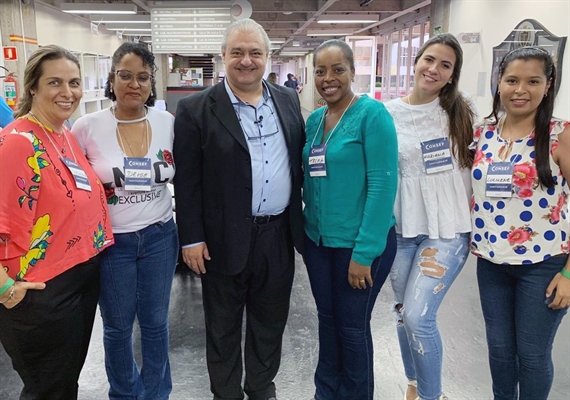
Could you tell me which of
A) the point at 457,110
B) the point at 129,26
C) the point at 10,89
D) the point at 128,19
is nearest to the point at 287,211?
the point at 457,110

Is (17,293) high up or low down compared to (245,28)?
down

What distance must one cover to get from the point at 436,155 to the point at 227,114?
0.88 meters

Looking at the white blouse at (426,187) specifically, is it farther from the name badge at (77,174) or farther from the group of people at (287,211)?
the name badge at (77,174)

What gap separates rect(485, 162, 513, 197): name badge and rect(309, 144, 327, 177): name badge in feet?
2.08

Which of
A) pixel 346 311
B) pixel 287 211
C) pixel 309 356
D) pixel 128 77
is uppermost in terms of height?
pixel 128 77

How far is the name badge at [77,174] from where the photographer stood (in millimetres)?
1618

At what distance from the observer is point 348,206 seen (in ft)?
6.04

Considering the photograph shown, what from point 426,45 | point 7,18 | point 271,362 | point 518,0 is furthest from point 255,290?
point 7,18

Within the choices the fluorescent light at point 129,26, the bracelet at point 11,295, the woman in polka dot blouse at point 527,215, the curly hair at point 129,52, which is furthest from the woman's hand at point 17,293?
the fluorescent light at point 129,26

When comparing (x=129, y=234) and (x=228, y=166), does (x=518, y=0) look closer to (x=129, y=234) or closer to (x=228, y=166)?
(x=228, y=166)

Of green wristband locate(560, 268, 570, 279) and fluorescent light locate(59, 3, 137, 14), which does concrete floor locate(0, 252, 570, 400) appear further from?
fluorescent light locate(59, 3, 137, 14)

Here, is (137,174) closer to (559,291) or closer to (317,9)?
Result: (559,291)

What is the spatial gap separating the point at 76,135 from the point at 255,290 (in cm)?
101

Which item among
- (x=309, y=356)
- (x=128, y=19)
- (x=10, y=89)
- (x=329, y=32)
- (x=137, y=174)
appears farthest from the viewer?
(x=329, y=32)
